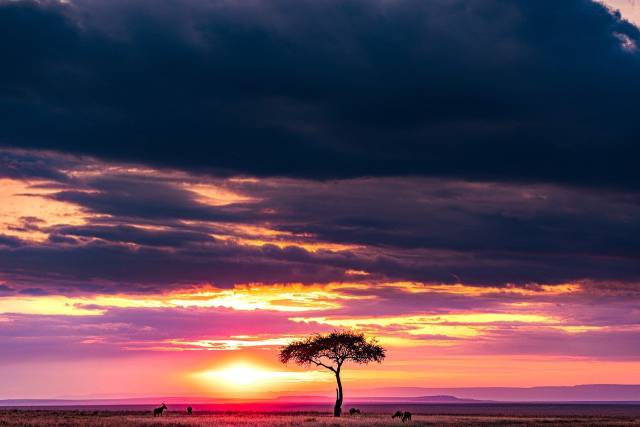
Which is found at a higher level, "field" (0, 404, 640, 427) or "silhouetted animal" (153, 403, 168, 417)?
"silhouetted animal" (153, 403, 168, 417)

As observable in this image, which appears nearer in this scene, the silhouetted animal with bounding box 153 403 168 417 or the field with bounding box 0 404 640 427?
the field with bounding box 0 404 640 427

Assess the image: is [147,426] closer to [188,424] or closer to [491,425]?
[188,424]

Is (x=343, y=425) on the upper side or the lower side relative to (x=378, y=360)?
lower

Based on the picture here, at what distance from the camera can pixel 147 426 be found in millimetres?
75375

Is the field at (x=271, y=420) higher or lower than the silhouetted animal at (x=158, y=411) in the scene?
lower

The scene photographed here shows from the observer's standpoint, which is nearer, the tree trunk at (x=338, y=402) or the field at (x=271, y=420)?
the field at (x=271, y=420)

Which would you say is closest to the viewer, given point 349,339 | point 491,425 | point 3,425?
point 3,425

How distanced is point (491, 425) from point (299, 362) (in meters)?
33.8

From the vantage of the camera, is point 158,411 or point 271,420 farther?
point 158,411

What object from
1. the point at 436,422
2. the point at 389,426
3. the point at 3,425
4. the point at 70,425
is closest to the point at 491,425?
the point at 436,422

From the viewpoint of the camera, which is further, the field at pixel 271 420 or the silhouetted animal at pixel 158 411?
the silhouetted animal at pixel 158 411

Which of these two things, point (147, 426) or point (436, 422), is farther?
point (436, 422)

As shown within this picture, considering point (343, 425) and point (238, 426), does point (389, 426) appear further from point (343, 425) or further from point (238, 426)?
point (238, 426)

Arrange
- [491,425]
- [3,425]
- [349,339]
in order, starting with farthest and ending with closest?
[349,339]
[491,425]
[3,425]
